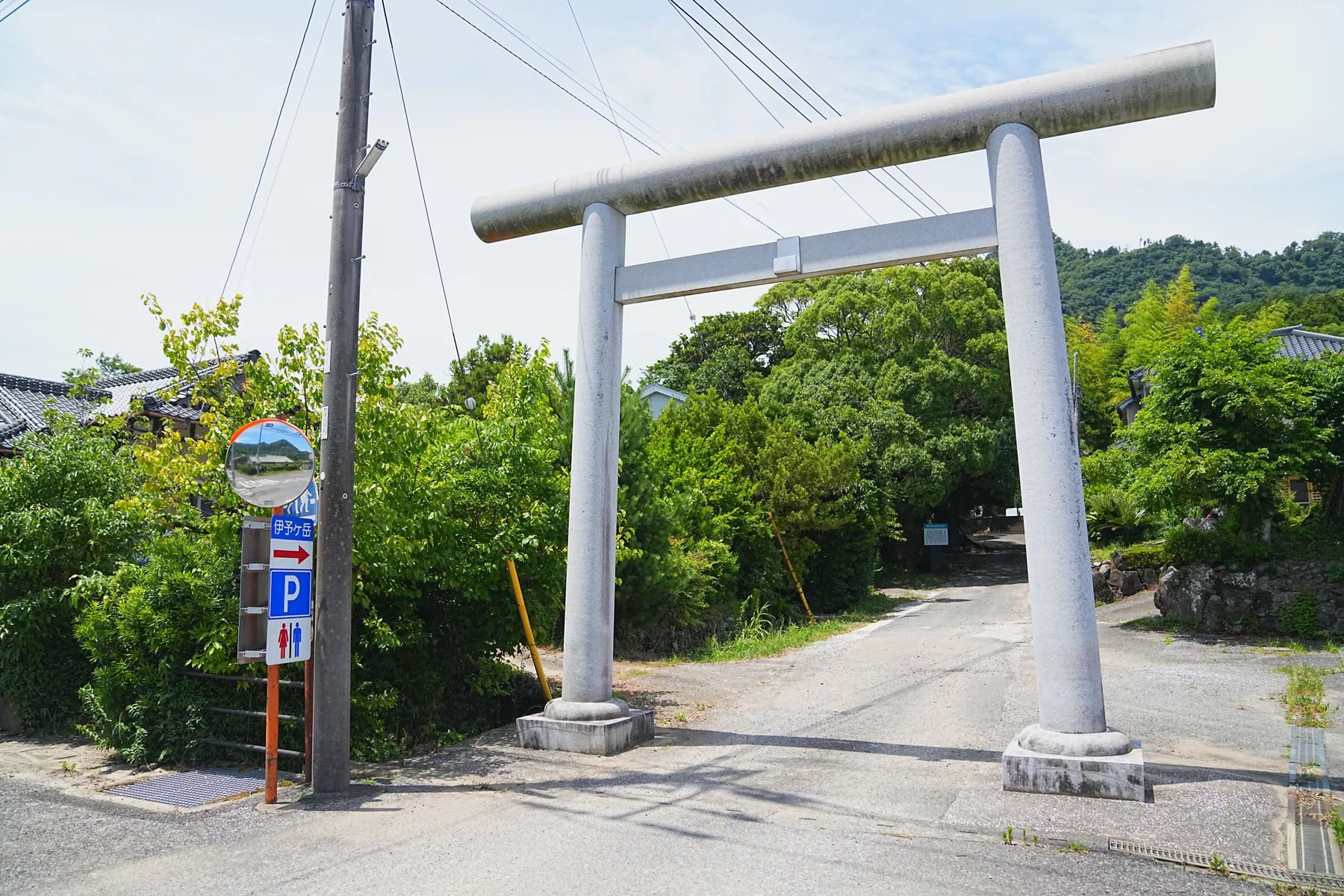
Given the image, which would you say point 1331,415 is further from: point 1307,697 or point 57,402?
point 57,402

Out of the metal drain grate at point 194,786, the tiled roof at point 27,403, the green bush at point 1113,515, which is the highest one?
the tiled roof at point 27,403

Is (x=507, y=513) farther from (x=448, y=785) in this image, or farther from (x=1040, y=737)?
(x=1040, y=737)

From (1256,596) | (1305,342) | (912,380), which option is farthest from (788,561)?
(1305,342)

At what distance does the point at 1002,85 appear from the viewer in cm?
694

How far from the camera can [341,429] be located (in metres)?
6.89

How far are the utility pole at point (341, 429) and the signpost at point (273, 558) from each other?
6.8 inches

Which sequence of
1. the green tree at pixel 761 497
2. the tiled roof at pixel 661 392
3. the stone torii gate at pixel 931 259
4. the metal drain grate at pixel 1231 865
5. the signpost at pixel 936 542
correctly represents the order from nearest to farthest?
the metal drain grate at pixel 1231 865, the stone torii gate at pixel 931 259, the green tree at pixel 761 497, the signpost at pixel 936 542, the tiled roof at pixel 661 392

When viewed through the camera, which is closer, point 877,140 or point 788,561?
point 877,140

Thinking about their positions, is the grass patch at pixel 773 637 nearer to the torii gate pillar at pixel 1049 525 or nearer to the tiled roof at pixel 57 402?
the torii gate pillar at pixel 1049 525

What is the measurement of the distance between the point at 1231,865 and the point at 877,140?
5.58 meters

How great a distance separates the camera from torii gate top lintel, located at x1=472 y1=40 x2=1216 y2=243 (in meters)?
6.48

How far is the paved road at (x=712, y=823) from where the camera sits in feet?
15.4

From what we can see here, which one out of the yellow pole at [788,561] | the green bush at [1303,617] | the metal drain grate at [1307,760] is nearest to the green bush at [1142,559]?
the green bush at [1303,617]

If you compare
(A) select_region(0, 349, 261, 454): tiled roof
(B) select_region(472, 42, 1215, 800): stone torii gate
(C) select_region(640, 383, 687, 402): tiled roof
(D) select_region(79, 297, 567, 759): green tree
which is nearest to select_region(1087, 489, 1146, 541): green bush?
(C) select_region(640, 383, 687, 402): tiled roof
